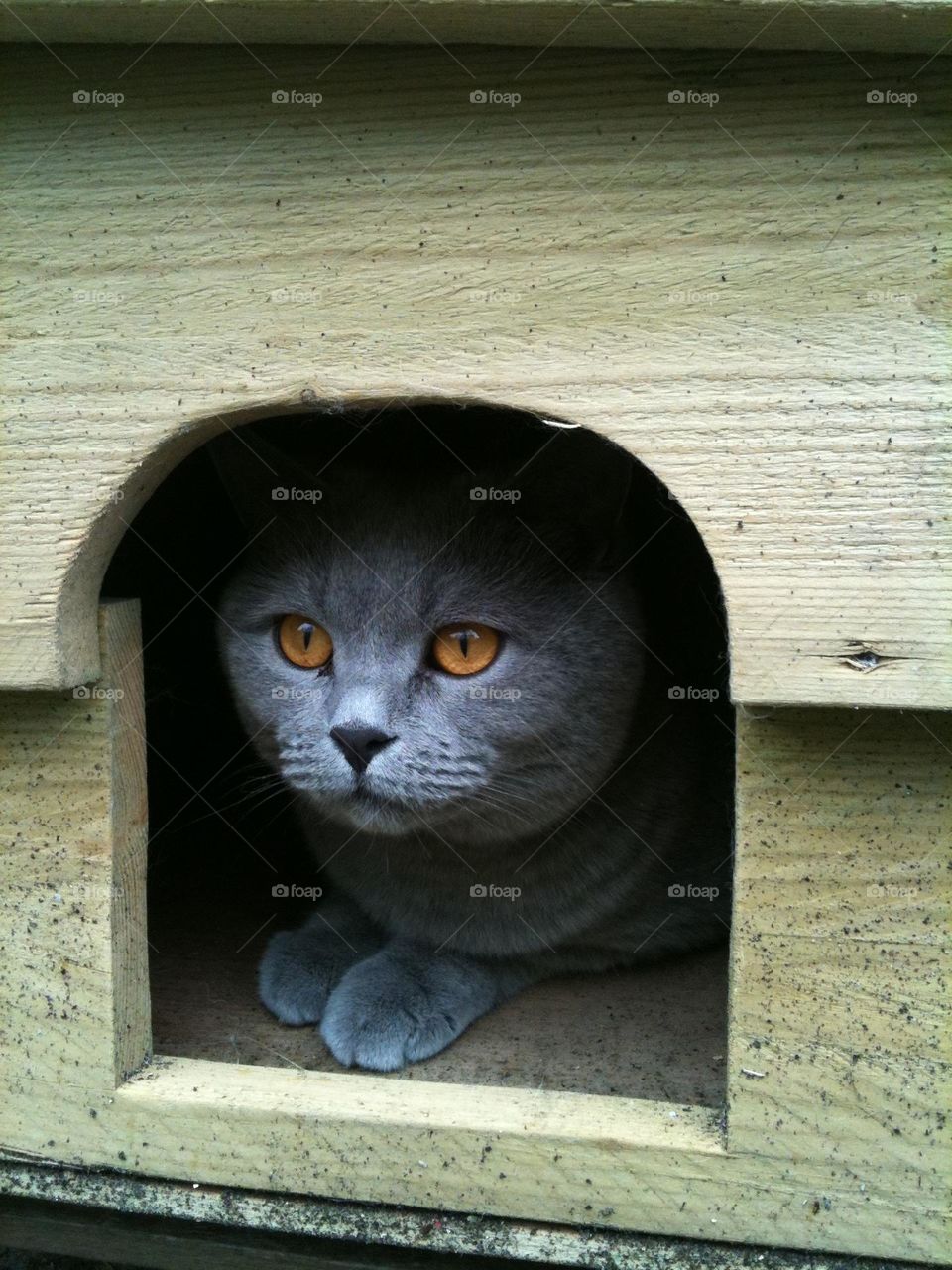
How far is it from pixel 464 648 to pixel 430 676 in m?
0.06

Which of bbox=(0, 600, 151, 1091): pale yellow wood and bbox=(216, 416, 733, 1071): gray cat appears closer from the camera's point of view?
bbox=(0, 600, 151, 1091): pale yellow wood

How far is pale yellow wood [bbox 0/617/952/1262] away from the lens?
1145 mm

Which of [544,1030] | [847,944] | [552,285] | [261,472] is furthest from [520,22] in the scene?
[544,1030]

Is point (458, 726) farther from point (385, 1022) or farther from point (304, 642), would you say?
point (385, 1022)

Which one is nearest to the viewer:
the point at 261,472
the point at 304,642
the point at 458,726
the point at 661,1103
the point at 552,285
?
the point at 552,285

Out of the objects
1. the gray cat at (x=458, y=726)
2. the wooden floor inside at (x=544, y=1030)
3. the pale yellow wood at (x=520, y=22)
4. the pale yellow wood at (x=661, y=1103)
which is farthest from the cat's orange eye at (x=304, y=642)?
the pale yellow wood at (x=520, y=22)

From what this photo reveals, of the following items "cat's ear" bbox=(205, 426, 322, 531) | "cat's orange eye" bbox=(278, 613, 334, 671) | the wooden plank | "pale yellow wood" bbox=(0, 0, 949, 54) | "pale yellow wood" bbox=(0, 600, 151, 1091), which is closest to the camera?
"pale yellow wood" bbox=(0, 0, 949, 54)

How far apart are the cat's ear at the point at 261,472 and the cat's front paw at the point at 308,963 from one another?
638mm

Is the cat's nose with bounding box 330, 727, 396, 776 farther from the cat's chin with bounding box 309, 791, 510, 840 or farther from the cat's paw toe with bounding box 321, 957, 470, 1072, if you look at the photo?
the cat's paw toe with bounding box 321, 957, 470, 1072

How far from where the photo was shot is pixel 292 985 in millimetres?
1585

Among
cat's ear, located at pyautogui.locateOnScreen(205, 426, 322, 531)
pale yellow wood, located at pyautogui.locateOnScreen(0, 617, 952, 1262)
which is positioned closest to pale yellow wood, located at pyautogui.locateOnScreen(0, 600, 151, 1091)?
pale yellow wood, located at pyautogui.locateOnScreen(0, 617, 952, 1262)

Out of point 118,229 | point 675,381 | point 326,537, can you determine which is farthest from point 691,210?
point 326,537

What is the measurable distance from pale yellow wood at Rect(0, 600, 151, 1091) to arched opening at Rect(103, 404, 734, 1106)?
18 centimetres

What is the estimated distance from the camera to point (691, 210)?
1.06 m
